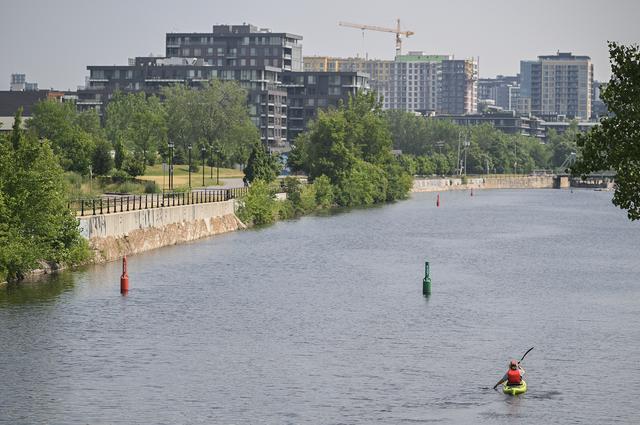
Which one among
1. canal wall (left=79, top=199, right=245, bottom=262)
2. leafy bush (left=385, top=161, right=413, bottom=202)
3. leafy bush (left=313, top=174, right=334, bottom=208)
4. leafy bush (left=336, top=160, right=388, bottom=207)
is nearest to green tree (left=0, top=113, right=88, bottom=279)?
canal wall (left=79, top=199, right=245, bottom=262)

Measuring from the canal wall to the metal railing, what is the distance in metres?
1.02

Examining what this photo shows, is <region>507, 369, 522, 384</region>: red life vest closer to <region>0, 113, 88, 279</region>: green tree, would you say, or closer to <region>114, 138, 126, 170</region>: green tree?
<region>0, 113, 88, 279</region>: green tree

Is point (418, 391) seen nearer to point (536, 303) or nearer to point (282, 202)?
point (536, 303)

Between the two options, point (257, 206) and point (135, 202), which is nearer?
point (135, 202)

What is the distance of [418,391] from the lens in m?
46.5

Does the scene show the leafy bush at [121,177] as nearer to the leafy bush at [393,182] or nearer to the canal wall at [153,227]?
the canal wall at [153,227]

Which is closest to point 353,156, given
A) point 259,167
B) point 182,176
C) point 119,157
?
point 182,176

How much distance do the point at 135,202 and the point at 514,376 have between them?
208 feet

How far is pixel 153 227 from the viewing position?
93.5 m

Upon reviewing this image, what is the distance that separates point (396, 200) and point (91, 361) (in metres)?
146

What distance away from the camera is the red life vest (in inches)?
1811

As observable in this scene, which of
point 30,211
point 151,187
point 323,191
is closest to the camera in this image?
point 30,211

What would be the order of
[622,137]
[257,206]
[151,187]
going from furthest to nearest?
[151,187] → [257,206] → [622,137]

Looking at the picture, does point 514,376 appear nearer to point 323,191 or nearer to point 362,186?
point 323,191
